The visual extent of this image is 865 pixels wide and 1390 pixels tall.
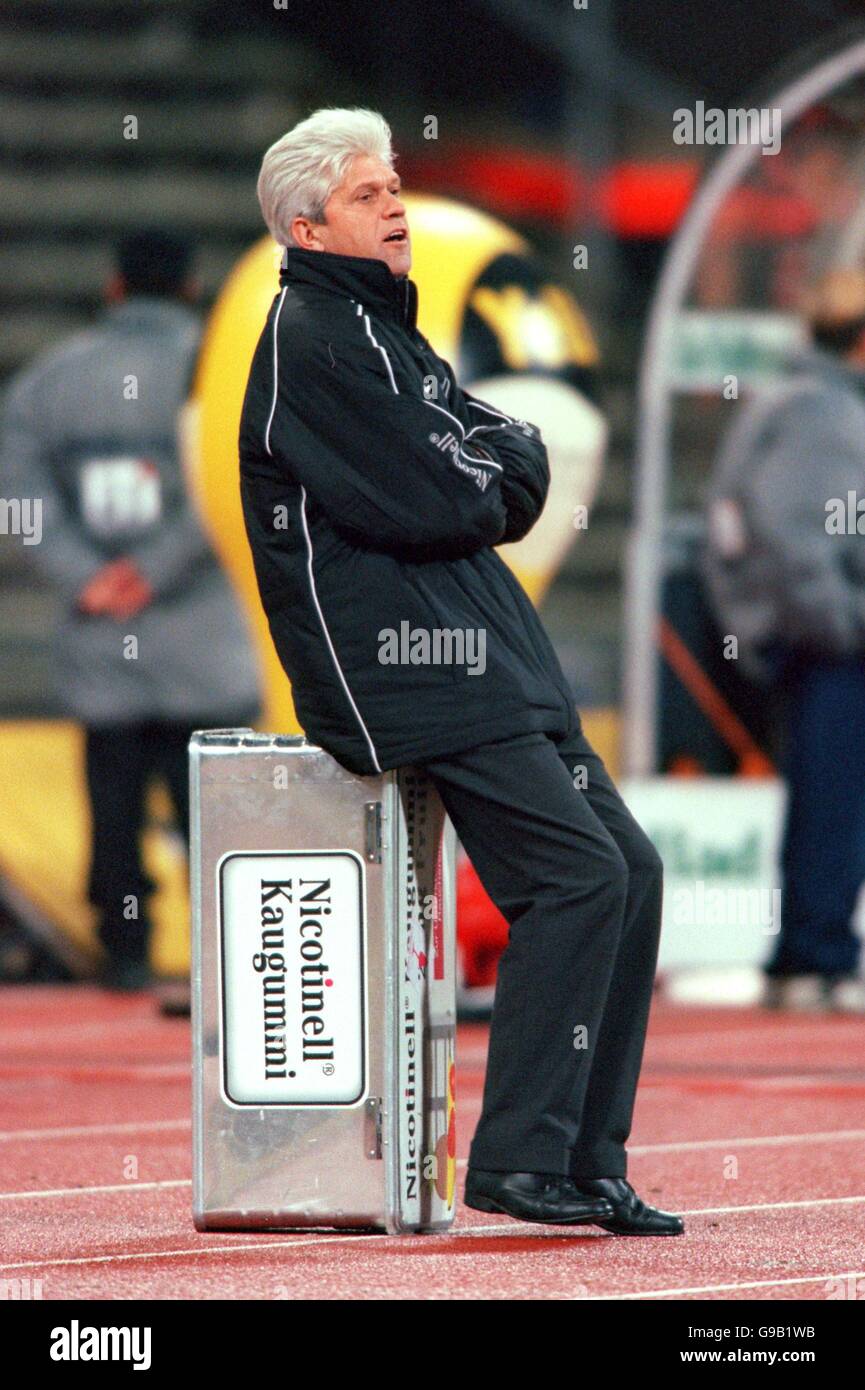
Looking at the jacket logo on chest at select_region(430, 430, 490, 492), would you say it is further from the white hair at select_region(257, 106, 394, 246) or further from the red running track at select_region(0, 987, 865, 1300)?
the red running track at select_region(0, 987, 865, 1300)

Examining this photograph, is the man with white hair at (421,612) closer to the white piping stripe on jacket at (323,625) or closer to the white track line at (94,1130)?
the white piping stripe on jacket at (323,625)

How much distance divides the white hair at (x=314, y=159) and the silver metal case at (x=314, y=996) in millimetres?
884

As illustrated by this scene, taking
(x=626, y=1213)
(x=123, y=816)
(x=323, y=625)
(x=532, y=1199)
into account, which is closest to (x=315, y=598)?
(x=323, y=625)

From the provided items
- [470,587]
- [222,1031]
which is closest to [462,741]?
[470,587]

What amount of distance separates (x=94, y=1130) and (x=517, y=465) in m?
2.38

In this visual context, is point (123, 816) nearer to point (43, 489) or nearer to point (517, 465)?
point (43, 489)

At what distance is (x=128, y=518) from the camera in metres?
9.90

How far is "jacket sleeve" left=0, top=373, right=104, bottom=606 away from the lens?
9.91m

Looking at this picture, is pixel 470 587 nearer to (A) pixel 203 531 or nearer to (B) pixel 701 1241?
(B) pixel 701 1241

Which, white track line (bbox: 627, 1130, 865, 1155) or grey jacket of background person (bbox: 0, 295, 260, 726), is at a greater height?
grey jacket of background person (bbox: 0, 295, 260, 726)

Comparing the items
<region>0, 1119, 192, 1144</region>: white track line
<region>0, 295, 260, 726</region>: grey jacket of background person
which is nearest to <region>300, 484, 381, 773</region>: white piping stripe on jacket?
<region>0, 1119, 192, 1144</region>: white track line

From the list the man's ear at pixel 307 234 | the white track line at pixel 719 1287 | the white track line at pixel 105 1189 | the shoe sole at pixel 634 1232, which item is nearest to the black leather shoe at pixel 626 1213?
the shoe sole at pixel 634 1232
